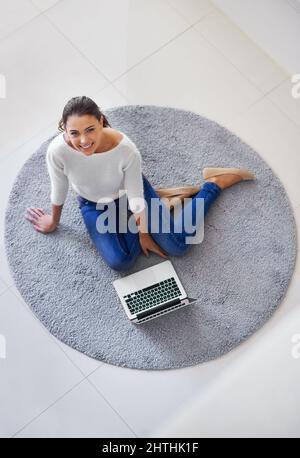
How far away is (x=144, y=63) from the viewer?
2.29m

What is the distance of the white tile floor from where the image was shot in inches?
78.7

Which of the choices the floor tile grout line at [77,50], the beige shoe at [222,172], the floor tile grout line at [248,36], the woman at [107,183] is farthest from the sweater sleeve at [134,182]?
the floor tile grout line at [248,36]

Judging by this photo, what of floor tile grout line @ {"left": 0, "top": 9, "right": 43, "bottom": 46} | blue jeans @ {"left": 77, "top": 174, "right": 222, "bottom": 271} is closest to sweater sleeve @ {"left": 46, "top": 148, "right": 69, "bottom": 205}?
blue jeans @ {"left": 77, "top": 174, "right": 222, "bottom": 271}

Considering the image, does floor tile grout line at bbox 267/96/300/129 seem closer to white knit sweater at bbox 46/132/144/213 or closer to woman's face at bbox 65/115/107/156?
white knit sweater at bbox 46/132/144/213

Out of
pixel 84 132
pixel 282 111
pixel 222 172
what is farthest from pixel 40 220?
pixel 282 111

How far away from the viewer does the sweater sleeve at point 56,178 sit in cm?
176

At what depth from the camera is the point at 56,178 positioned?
181 centimetres

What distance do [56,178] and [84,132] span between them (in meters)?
0.21

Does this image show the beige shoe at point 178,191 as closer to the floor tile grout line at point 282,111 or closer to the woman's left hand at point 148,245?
the woman's left hand at point 148,245

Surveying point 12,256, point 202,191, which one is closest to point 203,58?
point 202,191

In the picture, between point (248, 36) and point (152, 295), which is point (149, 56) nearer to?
point (248, 36)

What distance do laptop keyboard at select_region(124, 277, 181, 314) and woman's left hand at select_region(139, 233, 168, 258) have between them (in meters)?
0.09

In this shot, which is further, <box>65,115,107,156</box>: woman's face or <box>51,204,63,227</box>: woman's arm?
<box>51,204,63,227</box>: woman's arm

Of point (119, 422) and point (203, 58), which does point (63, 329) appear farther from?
point (203, 58)
